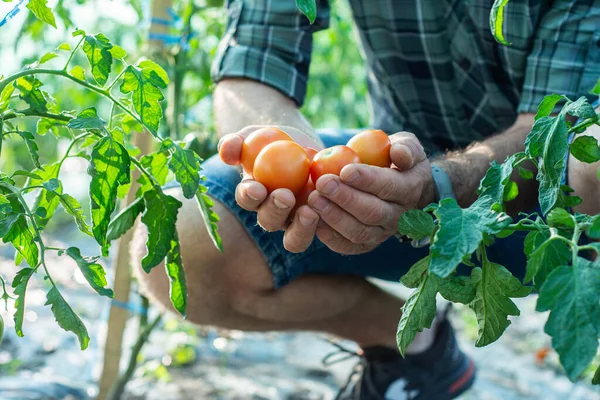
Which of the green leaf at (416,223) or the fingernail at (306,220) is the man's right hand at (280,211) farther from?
the green leaf at (416,223)

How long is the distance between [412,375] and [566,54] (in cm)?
83

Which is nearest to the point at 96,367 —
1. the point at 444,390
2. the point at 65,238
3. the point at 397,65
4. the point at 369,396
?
the point at 369,396

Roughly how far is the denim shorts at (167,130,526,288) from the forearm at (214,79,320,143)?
4.0 inches

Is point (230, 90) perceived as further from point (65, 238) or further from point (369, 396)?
point (65, 238)

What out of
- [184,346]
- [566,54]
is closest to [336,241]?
[566,54]

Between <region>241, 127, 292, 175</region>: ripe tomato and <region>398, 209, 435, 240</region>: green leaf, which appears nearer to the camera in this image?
<region>398, 209, 435, 240</region>: green leaf

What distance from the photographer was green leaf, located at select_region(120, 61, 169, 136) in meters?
0.91

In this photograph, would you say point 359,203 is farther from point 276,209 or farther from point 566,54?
point 566,54

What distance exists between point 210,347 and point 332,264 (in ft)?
3.52

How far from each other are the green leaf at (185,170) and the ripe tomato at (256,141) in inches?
7.4

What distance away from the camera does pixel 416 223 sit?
0.88 meters

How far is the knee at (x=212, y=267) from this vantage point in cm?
152

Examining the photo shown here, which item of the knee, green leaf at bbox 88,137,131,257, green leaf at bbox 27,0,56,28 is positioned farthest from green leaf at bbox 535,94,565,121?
the knee

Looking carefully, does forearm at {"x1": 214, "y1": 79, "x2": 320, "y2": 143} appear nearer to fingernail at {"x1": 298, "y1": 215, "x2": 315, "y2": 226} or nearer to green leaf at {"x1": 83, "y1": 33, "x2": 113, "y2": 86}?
fingernail at {"x1": 298, "y1": 215, "x2": 315, "y2": 226}
